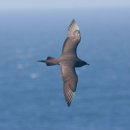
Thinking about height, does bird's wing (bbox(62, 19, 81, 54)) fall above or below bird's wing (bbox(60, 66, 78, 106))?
above

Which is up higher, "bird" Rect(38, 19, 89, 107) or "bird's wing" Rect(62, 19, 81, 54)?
"bird's wing" Rect(62, 19, 81, 54)

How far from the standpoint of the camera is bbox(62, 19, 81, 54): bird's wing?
19.2 metres

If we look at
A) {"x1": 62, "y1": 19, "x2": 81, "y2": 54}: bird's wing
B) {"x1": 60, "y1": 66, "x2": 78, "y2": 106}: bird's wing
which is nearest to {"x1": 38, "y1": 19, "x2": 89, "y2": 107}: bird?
{"x1": 60, "y1": 66, "x2": 78, "y2": 106}: bird's wing

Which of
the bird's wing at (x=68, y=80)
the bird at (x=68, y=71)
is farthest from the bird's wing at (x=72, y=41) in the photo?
the bird's wing at (x=68, y=80)

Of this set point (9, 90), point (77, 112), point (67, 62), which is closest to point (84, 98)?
point (77, 112)

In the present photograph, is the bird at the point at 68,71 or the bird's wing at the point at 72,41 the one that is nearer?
the bird at the point at 68,71

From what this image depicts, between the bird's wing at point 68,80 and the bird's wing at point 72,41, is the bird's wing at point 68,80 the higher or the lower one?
the lower one

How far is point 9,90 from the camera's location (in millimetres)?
178625

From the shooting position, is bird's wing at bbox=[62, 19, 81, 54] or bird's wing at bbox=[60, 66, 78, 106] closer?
bird's wing at bbox=[60, 66, 78, 106]

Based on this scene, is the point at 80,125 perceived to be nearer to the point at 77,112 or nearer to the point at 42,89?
the point at 77,112

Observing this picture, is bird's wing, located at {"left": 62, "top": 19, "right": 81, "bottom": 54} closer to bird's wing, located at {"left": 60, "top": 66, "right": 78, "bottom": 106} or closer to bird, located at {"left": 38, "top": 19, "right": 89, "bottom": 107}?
bird, located at {"left": 38, "top": 19, "right": 89, "bottom": 107}

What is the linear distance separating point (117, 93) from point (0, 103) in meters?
49.8

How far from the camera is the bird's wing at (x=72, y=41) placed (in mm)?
19234

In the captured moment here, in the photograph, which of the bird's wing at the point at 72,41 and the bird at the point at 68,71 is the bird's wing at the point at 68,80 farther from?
the bird's wing at the point at 72,41
